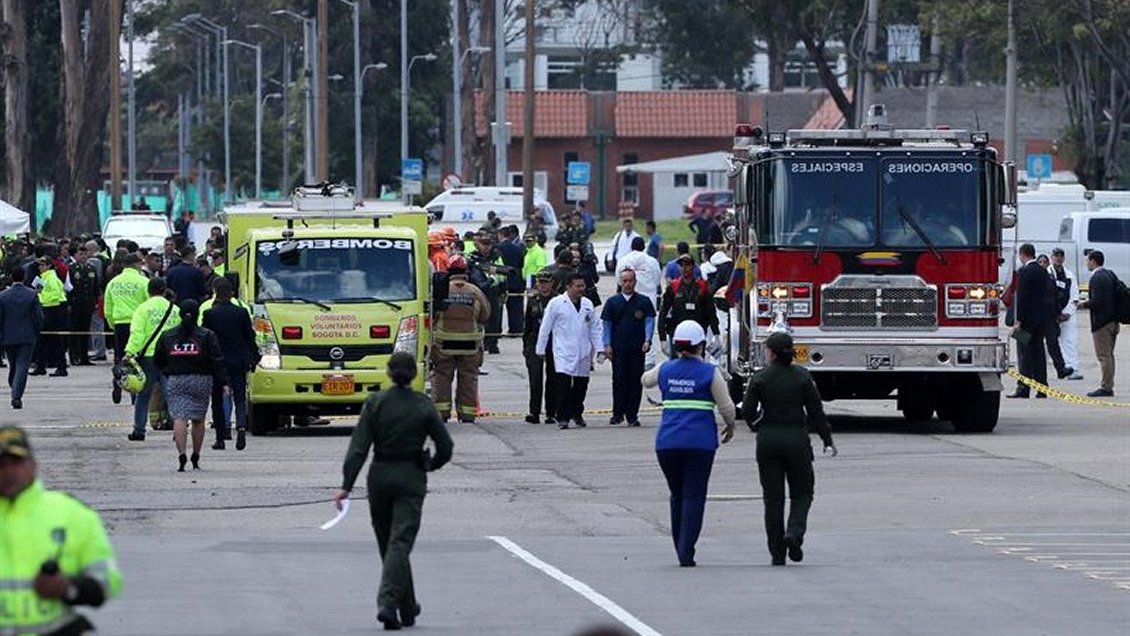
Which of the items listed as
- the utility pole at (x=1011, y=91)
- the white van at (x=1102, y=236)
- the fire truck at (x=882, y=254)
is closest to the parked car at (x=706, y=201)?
the utility pole at (x=1011, y=91)

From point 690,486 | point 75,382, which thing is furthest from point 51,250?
point 690,486

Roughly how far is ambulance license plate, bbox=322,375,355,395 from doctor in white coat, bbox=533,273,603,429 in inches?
91.4

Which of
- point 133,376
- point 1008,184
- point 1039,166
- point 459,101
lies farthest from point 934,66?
point 133,376

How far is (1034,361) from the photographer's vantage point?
3152 centimetres

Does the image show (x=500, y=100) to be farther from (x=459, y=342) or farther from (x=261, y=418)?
(x=261, y=418)

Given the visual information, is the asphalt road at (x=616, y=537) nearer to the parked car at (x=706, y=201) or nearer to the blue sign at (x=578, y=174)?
the blue sign at (x=578, y=174)

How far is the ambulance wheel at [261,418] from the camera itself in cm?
2634

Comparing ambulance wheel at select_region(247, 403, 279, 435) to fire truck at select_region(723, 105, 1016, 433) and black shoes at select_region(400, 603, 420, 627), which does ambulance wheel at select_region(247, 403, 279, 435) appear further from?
black shoes at select_region(400, 603, 420, 627)

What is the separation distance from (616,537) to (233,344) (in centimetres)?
703

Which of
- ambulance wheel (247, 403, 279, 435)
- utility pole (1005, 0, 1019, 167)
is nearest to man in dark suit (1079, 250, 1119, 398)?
ambulance wheel (247, 403, 279, 435)

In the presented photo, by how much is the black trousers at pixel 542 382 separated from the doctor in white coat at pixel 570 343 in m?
0.10

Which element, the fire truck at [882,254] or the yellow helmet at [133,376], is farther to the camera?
the fire truck at [882,254]

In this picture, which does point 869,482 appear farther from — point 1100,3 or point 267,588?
point 1100,3

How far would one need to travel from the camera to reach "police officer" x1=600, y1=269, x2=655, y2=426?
27.0 metres
